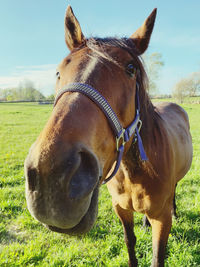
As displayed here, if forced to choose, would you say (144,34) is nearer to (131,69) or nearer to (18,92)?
(131,69)

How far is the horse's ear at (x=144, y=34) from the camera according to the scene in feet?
6.13

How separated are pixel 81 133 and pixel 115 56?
0.81m

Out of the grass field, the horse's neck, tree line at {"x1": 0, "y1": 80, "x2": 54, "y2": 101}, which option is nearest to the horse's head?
the horse's neck

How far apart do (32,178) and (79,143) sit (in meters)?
0.31

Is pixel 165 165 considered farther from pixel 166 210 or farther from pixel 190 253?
pixel 190 253

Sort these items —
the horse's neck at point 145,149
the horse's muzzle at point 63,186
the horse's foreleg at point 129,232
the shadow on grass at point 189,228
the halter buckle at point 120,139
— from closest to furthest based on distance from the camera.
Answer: the horse's muzzle at point 63,186, the halter buckle at point 120,139, the horse's neck at point 145,149, the horse's foreleg at point 129,232, the shadow on grass at point 189,228

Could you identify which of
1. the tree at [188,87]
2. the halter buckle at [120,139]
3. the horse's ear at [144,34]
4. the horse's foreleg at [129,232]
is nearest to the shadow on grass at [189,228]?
the horse's foreleg at [129,232]

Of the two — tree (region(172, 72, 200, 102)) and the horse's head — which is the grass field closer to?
the horse's head

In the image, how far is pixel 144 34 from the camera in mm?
1930

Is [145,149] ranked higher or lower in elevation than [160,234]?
higher

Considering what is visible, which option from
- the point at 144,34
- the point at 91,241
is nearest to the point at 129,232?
the point at 91,241

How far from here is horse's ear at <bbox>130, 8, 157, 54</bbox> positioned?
6.13ft

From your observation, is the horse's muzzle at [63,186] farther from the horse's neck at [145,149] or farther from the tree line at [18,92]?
the tree line at [18,92]

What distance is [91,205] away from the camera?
47.3 inches
